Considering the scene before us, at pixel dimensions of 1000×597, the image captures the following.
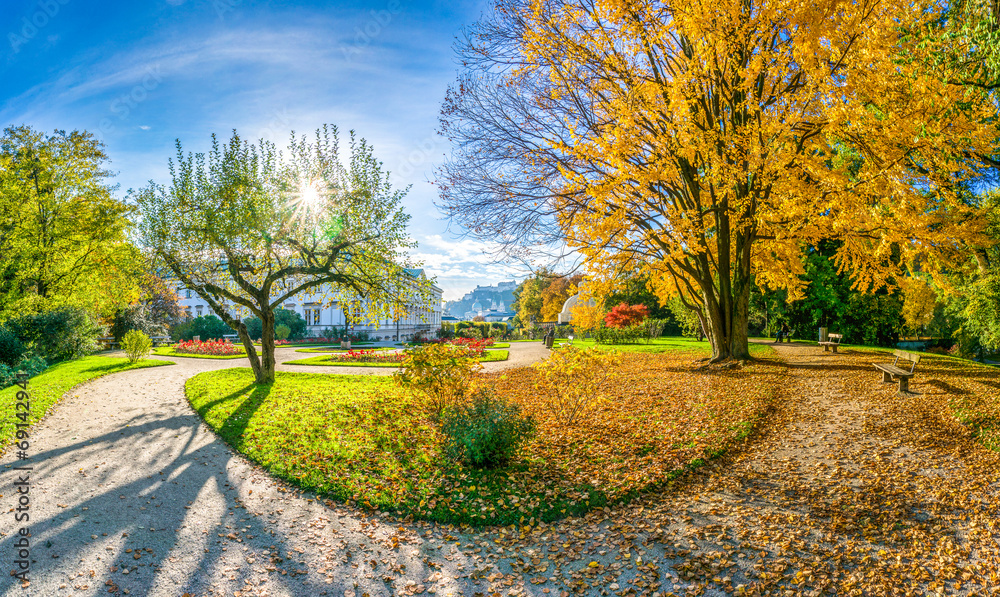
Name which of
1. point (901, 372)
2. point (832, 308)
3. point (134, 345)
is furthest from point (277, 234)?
point (832, 308)

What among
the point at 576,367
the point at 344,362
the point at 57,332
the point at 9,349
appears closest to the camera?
the point at 576,367

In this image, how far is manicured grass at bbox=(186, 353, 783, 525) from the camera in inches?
204

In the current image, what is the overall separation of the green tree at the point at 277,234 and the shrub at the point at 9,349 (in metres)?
6.63

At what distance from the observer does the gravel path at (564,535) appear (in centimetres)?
357

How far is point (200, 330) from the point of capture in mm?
Answer: 37531

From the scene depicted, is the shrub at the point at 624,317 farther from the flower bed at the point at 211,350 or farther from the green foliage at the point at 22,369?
the green foliage at the point at 22,369

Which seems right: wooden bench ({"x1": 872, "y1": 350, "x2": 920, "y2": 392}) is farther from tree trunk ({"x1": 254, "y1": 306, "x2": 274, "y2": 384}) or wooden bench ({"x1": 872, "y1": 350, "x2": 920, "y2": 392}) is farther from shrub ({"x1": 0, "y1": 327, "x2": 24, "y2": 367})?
shrub ({"x1": 0, "y1": 327, "x2": 24, "y2": 367})

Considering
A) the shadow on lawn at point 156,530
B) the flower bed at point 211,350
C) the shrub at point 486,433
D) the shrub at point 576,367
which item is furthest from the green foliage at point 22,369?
the shrub at point 576,367

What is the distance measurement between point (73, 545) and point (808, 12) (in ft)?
48.1

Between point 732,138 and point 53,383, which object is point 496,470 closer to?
point 732,138

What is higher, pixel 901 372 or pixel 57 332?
pixel 57 332

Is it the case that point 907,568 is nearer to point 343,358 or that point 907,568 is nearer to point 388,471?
point 388,471

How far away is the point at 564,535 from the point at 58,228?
25188mm

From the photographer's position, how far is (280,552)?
4.08 metres
